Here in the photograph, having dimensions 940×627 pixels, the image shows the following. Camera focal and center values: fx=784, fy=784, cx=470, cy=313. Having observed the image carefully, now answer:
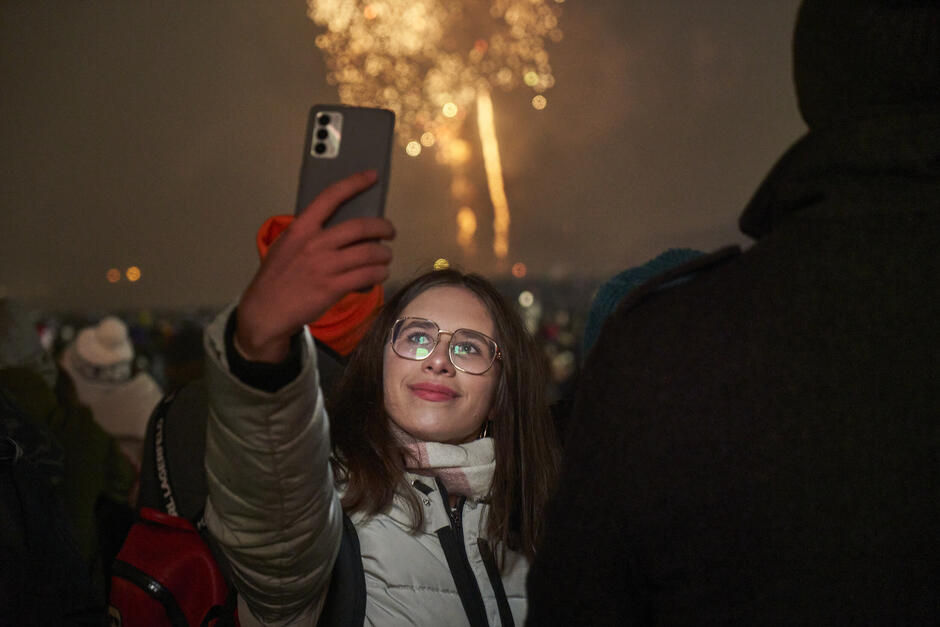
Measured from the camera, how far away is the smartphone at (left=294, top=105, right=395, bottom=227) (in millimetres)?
1295

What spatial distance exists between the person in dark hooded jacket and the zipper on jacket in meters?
0.94

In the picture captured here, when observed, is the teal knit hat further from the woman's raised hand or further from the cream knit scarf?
the woman's raised hand

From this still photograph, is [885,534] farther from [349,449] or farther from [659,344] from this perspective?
[349,449]

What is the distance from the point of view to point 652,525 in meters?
1.01

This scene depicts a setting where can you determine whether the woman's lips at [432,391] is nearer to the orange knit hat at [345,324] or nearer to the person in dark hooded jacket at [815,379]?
the orange knit hat at [345,324]

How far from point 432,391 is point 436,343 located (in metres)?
0.15

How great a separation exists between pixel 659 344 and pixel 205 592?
1277mm

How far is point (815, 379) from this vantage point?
0.93 m

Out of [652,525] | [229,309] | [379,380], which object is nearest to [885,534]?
[652,525]

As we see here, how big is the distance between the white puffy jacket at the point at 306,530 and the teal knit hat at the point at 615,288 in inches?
24.1

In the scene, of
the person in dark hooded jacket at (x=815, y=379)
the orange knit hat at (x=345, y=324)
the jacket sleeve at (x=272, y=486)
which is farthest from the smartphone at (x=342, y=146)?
the orange knit hat at (x=345, y=324)

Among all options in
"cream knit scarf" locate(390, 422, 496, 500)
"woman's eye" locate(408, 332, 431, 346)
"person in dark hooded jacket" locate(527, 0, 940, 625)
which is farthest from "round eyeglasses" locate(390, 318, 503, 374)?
"person in dark hooded jacket" locate(527, 0, 940, 625)

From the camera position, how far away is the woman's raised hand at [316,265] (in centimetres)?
114

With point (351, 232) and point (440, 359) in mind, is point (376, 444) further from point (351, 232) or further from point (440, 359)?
point (351, 232)
